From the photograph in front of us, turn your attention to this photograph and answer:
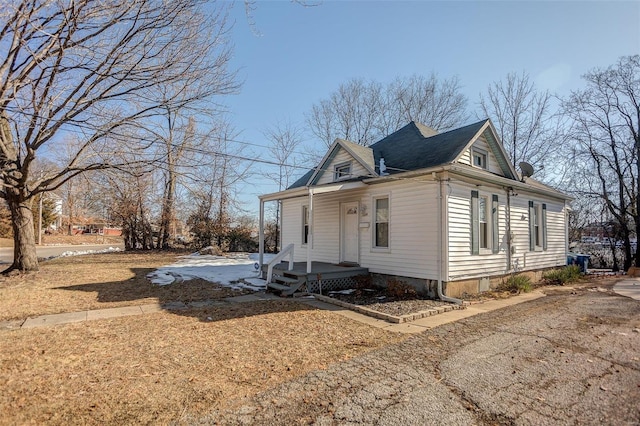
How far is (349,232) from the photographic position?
11.0 m

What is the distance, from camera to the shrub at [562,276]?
11992 mm

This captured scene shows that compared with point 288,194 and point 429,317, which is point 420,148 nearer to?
point 288,194

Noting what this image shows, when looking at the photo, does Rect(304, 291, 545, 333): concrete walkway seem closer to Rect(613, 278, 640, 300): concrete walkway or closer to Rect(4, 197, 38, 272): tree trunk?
Rect(613, 278, 640, 300): concrete walkway

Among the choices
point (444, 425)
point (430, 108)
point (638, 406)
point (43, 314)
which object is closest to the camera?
point (444, 425)

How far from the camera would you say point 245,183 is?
2548 cm

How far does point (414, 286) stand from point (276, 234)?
15.5 meters

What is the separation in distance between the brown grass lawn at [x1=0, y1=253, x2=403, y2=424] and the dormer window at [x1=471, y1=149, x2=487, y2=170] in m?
7.16

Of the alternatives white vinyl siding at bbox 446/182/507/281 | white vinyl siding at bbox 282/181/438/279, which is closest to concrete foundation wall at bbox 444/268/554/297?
white vinyl siding at bbox 446/182/507/281

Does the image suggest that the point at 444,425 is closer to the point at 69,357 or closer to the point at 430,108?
the point at 69,357

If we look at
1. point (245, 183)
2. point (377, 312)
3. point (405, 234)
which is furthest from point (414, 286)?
point (245, 183)

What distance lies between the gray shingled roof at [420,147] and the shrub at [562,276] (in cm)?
647

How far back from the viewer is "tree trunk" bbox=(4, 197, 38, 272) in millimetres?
10477

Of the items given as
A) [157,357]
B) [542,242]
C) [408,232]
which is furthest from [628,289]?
[157,357]

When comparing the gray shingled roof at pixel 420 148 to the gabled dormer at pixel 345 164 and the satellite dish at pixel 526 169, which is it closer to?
the gabled dormer at pixel 345 164
